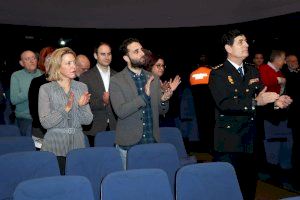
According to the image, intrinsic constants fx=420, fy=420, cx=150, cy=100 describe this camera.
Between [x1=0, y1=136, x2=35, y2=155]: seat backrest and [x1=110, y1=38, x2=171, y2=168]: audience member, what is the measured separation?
0.79m

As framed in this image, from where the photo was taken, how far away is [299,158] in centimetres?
559

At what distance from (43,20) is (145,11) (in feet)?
7.51

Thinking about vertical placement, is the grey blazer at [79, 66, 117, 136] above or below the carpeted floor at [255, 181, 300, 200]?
above

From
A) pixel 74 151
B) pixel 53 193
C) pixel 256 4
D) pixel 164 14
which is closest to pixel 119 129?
pixel 74 151

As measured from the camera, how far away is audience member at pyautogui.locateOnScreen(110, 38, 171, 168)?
10.7 feet

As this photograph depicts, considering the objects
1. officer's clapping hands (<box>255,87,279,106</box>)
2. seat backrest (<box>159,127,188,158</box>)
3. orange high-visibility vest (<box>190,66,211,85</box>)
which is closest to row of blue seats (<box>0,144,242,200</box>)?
officer's clapping hands (<box>255,87,279,106</box>)

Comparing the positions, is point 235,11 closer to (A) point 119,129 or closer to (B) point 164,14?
(B) point 164,14

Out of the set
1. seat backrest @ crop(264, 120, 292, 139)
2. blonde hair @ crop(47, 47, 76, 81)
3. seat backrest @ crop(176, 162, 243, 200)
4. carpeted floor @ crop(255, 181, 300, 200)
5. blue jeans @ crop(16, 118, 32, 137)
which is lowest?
carpeted floor @ crop(255, 181, 300, 200)

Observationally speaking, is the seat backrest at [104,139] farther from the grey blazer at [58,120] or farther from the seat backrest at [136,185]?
the seat backrest at [136,185]

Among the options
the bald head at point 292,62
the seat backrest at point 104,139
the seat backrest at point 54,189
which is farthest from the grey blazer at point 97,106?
the bald head at point 292,62

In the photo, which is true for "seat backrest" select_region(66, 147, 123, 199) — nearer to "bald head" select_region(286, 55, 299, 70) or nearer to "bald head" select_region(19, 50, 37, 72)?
"bald head" select_region(19, 50, 37, 72)

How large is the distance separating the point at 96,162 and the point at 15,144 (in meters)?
0.85

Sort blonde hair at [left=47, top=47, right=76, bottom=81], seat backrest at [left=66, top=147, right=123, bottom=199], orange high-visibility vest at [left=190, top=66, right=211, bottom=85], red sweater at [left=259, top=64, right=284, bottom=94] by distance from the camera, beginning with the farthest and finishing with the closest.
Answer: orange high-visibility vest at [left=190, top=66, right=211, bottom=85] → red sweater at [left=259, top=64, right=284, bottom=94] → blonde hair at [left=47, top=47, right=76, bottom=81] → seat backrest at [left=66, top=147, right=123, bottom=199]

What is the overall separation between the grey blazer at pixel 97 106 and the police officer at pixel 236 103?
1.51 meters
